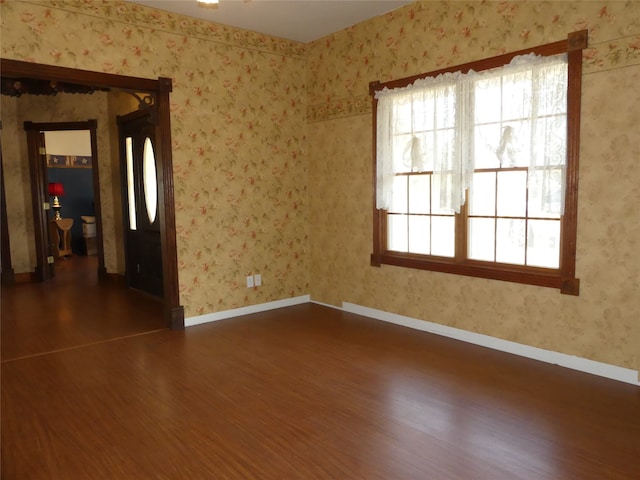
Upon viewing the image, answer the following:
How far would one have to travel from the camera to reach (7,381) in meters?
3.54

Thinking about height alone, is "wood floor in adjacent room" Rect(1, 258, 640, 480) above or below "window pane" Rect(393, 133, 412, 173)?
below

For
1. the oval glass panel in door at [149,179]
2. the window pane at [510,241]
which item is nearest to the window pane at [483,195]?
the window pane at [510,241]

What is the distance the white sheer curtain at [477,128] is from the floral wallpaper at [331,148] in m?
0.18

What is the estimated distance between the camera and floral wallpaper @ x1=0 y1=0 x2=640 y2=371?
131 inches

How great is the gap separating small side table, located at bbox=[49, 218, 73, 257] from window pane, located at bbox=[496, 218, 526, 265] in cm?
909

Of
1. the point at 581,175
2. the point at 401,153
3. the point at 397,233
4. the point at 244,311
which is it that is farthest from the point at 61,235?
the point at 581,175

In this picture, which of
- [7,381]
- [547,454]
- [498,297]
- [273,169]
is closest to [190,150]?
[273,169]

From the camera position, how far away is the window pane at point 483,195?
4024 millimetres

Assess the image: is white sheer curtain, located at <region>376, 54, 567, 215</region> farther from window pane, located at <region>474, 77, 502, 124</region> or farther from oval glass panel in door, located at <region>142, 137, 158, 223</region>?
oval glass panel in door, located at <region>142, 137, 158, 223</region>

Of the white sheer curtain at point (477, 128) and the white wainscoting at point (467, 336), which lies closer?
the white wainscoting at point (467, 336)

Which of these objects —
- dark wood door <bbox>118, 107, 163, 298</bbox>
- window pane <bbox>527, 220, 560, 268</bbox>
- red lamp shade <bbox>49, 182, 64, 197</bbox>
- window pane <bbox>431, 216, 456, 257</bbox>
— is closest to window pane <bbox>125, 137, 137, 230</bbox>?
dark wood door <bbox>118, 107, 163, 298</bbox>

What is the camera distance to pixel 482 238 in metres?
4.17

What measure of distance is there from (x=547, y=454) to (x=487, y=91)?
2.83 metres

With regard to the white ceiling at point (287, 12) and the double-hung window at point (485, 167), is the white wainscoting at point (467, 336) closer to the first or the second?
the double-hung window at point (485, 167)
